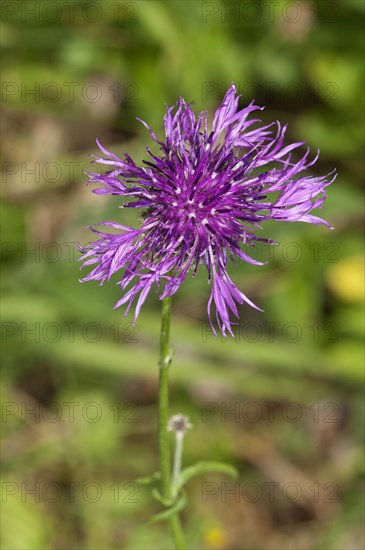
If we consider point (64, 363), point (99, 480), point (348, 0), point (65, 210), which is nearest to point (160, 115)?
point (65, 210)

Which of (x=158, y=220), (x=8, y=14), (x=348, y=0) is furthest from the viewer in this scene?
(x=8, y=14)

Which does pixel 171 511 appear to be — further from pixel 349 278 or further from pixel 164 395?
pixel 349 278

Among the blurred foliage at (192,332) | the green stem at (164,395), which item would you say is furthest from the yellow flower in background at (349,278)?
the green stem at (164,395)

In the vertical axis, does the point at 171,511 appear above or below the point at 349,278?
below

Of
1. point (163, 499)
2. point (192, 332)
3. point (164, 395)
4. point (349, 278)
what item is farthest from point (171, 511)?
point (349, 278)

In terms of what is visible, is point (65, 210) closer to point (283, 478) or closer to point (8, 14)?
point (8, 14)
